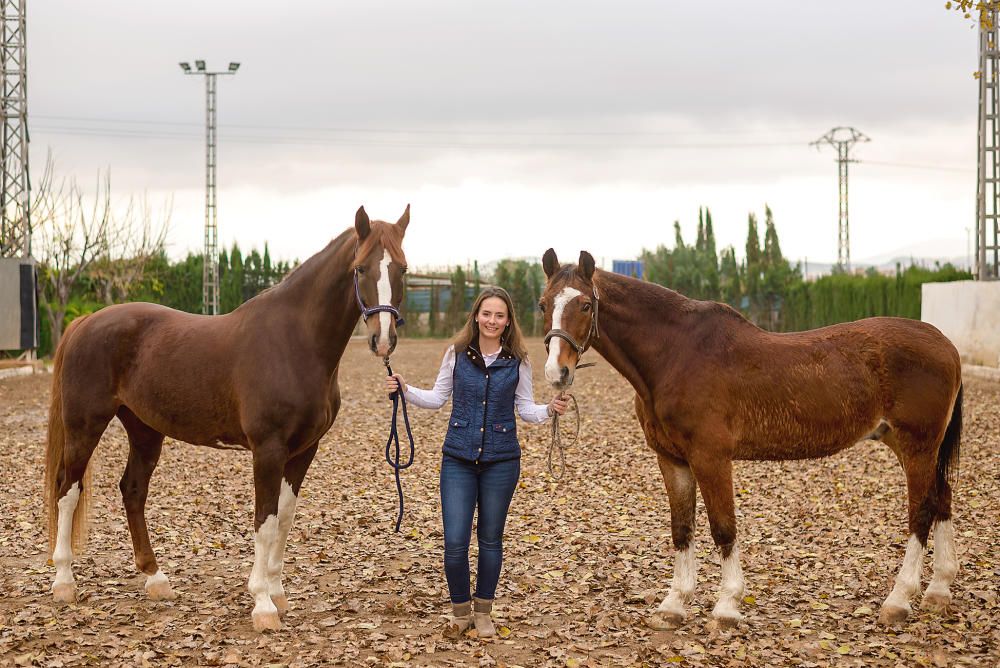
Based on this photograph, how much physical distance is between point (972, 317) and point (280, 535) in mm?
18867

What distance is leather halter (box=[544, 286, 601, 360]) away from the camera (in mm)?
4680

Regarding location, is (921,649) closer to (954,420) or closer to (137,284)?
(954,420)

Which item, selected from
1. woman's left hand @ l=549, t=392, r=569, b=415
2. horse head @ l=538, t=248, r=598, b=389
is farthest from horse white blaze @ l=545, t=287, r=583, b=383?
woman's left hand @ l=549, t=392, r=569, b=415

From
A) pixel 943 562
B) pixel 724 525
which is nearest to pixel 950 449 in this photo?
pixel 943 562

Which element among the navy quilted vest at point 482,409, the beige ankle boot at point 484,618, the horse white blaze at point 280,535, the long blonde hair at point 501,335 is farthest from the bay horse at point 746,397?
the horse white blaze at point 280,535

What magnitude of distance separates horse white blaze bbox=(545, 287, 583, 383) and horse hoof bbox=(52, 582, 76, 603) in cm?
311

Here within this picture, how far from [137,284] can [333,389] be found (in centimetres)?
3209

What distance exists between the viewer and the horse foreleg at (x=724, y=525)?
4914 millimetres

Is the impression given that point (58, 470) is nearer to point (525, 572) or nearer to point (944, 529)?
point (525, 572)

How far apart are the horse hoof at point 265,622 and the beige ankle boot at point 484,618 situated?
1044mm

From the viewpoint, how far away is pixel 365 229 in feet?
15.8

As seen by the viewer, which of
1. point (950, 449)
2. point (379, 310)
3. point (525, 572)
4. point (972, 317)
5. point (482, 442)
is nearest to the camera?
point (379, 310)

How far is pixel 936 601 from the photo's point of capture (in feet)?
17.2

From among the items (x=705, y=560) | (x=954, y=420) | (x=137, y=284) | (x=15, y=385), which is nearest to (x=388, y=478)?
(x=705, y=560)
